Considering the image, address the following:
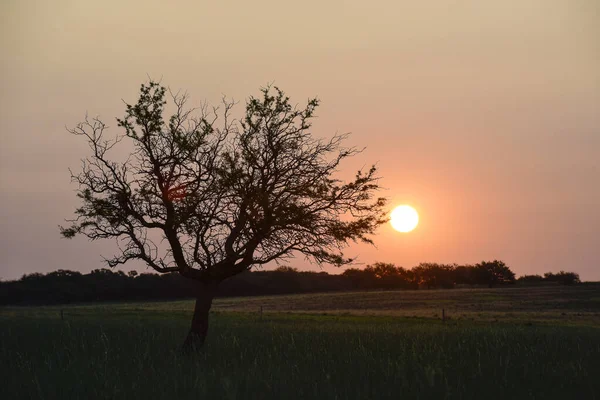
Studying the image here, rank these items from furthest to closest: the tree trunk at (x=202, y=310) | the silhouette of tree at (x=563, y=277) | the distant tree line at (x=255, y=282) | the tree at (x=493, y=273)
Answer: the tree at (x=493, y=273), the silhouette of tree at (x=563, y=277), the distant tree line at (x=255, y=282), the tree trunk at (x=202, y=310)

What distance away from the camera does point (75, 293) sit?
106 metres

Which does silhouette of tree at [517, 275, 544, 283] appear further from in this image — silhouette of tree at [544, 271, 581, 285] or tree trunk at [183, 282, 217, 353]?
tree trunk at [183, 282, 217, 353]

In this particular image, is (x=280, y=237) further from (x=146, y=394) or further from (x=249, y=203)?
(x=146, y=394)

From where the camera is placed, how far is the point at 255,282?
11906 cm

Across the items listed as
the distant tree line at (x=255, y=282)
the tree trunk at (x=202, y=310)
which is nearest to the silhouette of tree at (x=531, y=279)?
the distant tree line at (x=255, y=282)

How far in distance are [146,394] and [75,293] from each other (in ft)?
335

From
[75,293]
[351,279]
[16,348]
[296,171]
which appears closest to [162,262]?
[296,171]

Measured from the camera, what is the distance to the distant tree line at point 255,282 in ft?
343

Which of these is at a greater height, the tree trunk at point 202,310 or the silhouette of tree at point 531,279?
the silhouette of tree at point 531,279

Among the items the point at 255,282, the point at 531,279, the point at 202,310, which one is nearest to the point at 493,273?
the point at 531,279

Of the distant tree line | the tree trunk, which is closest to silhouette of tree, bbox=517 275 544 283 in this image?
the distant tree line

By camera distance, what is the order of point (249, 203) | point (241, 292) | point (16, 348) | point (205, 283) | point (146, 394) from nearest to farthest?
point (146, 394) → point (249, 203) → point (205, 283) → point (16, 348) → point (241, 292)

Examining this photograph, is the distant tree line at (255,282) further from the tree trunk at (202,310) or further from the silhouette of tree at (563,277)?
the tree trunk at (202,310)

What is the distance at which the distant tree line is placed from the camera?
343 feet
